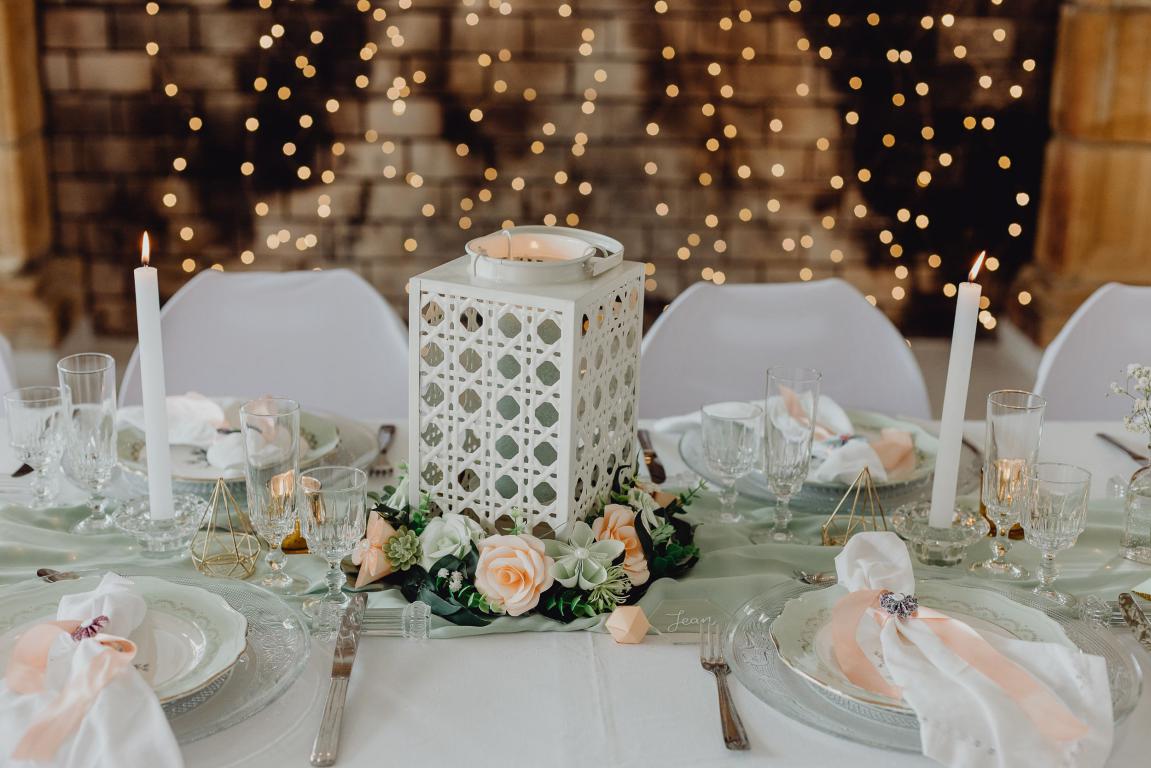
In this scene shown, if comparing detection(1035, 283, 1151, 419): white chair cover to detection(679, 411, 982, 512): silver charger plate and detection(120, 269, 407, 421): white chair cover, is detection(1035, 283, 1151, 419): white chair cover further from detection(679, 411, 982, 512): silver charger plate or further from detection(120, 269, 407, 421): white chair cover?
detection(120, 269, 407, 421): white chair cover

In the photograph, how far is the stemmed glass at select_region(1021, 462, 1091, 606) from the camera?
1.36 metres

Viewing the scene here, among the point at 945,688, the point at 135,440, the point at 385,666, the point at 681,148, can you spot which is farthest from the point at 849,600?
the point at 681,148

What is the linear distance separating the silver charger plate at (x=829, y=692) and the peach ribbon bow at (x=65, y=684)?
58cm

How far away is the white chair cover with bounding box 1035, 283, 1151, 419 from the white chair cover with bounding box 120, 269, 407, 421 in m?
1.19

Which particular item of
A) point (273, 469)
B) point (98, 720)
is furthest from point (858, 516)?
point (98, 720)

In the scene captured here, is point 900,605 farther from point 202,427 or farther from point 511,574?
point 202,427

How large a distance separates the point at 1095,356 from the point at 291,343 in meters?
1.47

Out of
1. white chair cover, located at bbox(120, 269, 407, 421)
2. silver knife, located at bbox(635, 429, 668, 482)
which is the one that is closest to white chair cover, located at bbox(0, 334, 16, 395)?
white chair cover, located at bbox(120, 269, 407, 421)

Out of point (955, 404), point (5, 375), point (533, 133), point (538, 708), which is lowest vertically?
point (538, 708)

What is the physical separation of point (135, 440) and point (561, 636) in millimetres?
762

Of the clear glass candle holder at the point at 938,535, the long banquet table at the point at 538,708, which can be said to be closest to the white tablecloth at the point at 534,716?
the long banquet table at the point at 538,708

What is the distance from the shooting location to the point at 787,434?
1.52 metres

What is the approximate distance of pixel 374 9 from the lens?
3.90m

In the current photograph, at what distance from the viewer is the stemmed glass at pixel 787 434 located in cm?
153
